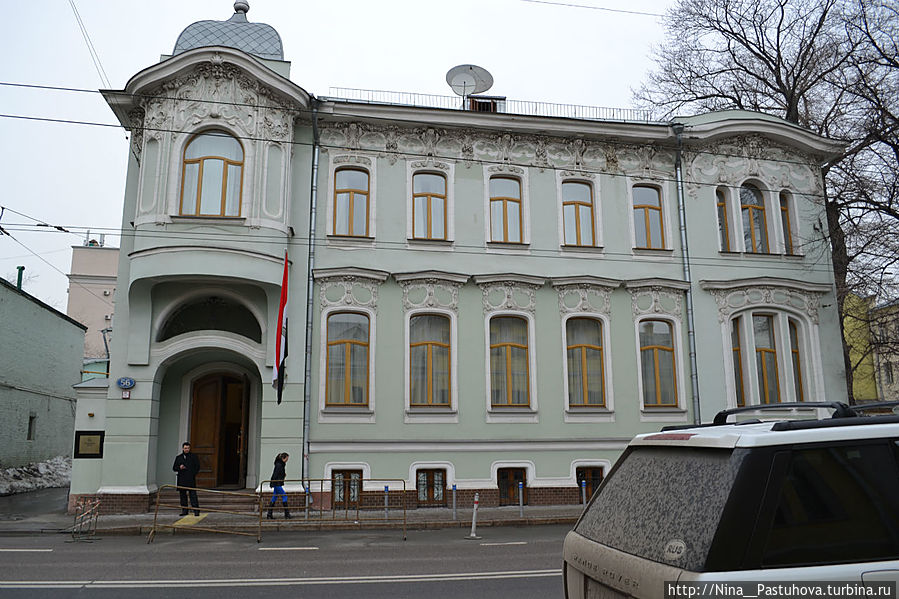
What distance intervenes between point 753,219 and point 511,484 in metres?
10.9

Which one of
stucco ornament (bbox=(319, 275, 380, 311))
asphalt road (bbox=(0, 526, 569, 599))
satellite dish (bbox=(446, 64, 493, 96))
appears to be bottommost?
asphalt road (bbox=(0, 526, 569, 599))

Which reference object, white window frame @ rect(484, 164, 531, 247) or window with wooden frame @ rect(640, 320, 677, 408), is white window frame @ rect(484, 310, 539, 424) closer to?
white window frame @ rect(484, 164, 531, 247)

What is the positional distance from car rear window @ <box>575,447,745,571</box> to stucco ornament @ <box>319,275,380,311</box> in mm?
15243

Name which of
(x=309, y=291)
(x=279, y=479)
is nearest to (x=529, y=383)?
(x=309, y=291)

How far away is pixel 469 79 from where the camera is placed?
2230 cm

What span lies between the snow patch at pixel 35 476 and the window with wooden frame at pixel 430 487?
46.2 feet

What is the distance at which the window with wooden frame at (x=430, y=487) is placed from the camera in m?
18.3

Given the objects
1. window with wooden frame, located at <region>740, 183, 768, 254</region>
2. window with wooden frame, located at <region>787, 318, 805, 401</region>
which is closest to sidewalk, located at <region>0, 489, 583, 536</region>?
window with wooden frame, located at <region>787, 318, 805, 401</region>

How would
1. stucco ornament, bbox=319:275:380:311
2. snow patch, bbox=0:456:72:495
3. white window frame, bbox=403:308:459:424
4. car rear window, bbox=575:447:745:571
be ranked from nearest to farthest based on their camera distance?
car rear window, bbox=575:447:745:571, white window frame, bbox=403:308:459:424, stucco ornament, bbox=319:275:380:311, snow patch, bbox=0:456:72:495

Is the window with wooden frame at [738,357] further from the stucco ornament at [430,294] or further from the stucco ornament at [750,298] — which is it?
the stucco ornament at [430,294]

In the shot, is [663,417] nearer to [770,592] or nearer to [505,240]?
[505,240]

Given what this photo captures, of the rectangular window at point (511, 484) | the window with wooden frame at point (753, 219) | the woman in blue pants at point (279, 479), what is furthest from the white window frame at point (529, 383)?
the window with wooden frame at point (753, 219)

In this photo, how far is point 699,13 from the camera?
91.6ft

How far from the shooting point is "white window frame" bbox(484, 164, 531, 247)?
65.4 ft
